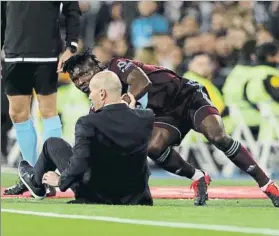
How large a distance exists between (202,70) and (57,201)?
18.3ft

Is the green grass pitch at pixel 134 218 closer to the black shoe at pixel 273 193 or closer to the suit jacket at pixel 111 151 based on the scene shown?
the black shoe at pixel 273 193

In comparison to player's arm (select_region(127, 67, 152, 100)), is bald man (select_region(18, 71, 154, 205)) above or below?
below

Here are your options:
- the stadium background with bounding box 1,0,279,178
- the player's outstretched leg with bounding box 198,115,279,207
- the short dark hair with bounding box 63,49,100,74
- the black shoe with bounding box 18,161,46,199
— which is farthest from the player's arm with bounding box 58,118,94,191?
the stadium background with bounding box 1,0,279,178

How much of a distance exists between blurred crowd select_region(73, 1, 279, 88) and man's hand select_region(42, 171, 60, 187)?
648 cm

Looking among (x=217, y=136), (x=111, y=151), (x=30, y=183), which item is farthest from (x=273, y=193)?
(x=30, y=183)

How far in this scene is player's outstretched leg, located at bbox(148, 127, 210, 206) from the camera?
31.7 ft

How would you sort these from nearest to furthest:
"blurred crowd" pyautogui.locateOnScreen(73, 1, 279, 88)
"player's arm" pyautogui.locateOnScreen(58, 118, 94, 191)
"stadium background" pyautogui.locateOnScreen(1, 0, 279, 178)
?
"player's arm" pyautogui.locateOnScreen(58, 118, 94, 191), "stadium background" pyautogui.locateOnScreen(1, 0, 279, 178), "blurred crowd" pyautogui.locateOnScreen(73, 1, 279, 88)

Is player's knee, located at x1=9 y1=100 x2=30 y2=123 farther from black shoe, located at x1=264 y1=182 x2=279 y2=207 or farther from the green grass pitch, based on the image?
black shoe, located at x1=264 y1=182 x2=279 y2=207

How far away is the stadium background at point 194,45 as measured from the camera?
15078 millimetres

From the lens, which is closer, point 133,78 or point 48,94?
point 133,78

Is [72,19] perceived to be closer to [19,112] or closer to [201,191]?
[19,112]

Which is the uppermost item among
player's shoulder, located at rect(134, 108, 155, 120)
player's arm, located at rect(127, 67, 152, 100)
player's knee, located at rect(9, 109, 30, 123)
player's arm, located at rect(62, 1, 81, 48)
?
player's arm, located at rect(62, 1, 81, 48)

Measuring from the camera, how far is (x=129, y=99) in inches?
359

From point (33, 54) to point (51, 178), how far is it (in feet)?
7.05
